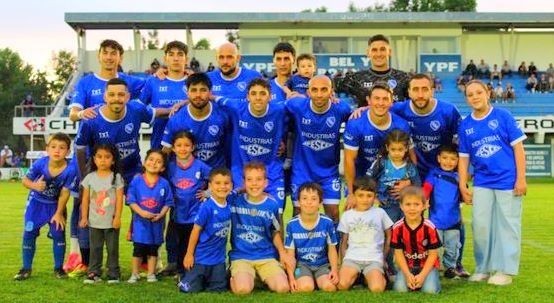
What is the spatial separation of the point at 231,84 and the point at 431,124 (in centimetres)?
218

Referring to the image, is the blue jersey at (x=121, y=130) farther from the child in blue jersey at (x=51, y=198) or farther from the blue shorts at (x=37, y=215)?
the blue shorts at (x=37, y=215)

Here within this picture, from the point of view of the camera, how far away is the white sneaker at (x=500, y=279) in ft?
20.8

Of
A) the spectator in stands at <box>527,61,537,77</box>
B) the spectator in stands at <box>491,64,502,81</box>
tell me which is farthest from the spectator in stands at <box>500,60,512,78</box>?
the spectator in stands at <box>527,61,537,77</box>

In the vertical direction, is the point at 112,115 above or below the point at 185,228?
above

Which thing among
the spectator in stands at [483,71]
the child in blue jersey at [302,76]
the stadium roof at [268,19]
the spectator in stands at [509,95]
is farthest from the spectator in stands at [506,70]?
the child in blue jersey at [302,76]

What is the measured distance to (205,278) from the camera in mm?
6172

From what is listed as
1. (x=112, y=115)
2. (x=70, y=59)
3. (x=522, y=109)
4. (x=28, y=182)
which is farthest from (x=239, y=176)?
(x=70, y=59)

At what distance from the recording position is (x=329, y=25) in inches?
1410

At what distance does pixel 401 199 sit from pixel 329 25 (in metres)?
30.5

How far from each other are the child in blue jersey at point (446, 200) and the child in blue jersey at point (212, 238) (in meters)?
2.12

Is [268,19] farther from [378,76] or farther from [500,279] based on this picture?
[500,279]

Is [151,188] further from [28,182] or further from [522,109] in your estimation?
[522,109]

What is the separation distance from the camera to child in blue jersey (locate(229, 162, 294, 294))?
6.20 meters

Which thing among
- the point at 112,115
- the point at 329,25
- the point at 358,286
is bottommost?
the point at 358,286
